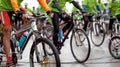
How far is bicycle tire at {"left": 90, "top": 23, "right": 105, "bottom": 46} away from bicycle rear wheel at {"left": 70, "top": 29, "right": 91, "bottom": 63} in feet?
13.1

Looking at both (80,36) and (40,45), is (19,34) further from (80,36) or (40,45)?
(80,36)

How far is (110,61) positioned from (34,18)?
11.4 ft

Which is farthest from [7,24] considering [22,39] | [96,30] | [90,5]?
[90,5]

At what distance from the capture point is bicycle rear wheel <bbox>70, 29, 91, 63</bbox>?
9.28m

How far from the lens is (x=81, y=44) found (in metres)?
9.42

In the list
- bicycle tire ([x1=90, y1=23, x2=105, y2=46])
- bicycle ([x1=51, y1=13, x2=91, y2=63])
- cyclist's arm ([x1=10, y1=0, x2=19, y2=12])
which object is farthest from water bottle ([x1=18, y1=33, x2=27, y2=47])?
bicycle tire ([x1=90, y1=23, x2=105, y2=46])

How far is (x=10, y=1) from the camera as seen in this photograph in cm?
742

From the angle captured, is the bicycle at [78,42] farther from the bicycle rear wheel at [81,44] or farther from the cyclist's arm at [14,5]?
the cyclist's arm at [14,5]

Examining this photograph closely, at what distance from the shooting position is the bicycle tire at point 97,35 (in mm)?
13636

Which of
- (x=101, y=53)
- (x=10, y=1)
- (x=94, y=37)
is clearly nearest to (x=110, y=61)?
(x=101, y=53)

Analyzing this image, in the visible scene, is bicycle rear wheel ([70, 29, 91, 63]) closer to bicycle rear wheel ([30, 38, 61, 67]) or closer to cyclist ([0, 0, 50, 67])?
cyclist ([0, 0, 50, 67])

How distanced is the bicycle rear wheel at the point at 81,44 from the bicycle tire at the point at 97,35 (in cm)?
400

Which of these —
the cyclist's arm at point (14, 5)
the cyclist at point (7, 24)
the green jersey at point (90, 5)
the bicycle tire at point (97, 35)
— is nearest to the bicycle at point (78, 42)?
the cyclist at point (7, 24)

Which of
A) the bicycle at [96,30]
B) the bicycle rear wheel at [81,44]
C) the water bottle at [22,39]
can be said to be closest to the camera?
the water bottle at [22,39]
